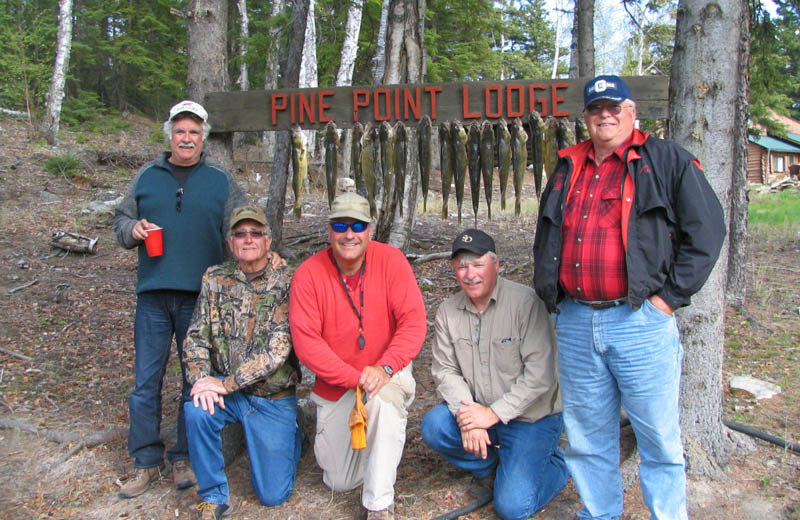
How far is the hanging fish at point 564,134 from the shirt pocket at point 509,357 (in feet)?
4.79

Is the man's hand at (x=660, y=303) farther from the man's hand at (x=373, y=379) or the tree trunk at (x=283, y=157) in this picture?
the tree trunk at (x=283, y=157)

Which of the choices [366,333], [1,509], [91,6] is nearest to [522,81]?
[366,333]

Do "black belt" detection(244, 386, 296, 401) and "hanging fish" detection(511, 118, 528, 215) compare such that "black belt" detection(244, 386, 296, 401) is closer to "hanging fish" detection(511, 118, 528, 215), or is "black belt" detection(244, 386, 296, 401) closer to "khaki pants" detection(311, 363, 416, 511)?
"khaki pants" detection(311, 363, 416, 511)

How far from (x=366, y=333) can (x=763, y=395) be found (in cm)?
313

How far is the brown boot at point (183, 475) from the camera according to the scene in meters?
3.60

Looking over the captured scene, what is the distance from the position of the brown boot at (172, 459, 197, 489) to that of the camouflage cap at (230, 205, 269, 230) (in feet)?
4.99

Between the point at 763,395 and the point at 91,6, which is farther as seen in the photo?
the point at 91,6

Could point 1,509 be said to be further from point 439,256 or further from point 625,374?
point 439,256

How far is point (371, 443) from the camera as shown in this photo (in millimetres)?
3225

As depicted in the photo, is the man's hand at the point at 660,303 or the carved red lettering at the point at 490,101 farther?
the carved red lettering at the point at 490,101

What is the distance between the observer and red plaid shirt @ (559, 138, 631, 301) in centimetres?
261

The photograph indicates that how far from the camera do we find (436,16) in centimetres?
1972

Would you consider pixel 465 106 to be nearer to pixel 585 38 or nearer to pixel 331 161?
pixel 331 161

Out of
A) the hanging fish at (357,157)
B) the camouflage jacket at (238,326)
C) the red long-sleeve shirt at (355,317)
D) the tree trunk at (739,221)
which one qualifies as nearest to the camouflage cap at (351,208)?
the red long-sleeve shirt at (355,317)
